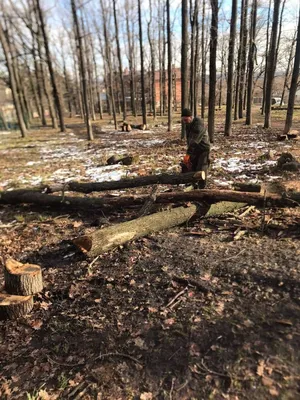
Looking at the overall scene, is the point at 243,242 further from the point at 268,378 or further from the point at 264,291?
the point at 268,378

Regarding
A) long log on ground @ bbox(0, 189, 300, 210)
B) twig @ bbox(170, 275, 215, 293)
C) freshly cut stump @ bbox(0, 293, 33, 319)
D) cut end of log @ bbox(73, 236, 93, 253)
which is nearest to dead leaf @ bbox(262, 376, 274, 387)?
twig @ bbox(170, 275, 215, 293)

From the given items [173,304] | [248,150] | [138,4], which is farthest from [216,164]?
[138,4]

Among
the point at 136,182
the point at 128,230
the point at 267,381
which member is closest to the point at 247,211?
the point at 128,230

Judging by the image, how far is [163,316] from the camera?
3605 millimetres

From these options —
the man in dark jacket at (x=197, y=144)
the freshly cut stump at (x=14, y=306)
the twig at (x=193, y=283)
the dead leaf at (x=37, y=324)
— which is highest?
the man in dark jacket at (x=197, y=144)

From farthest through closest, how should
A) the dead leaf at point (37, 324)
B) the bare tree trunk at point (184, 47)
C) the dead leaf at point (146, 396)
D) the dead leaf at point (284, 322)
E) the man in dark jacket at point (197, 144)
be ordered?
the bare tree trunk at point (184, 47) < the man in dark jacket at point (197, 144) < the dead leaf at point (37, 324) < the dead leaf at point (284, 322) < the dead leaf at point (146, 396)

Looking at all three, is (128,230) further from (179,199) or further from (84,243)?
(179,199)

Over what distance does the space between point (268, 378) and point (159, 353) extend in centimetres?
106

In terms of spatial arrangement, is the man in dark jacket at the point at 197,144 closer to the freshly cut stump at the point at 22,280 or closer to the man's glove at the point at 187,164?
the man's glove at the point at 187,164

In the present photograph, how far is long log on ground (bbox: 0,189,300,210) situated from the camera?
5922 millimetres

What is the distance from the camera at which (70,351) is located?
334 centimetres

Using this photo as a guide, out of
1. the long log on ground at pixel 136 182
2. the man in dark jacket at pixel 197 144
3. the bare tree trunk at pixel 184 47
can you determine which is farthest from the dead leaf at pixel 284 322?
the bare tree trunk at pixel 184 47

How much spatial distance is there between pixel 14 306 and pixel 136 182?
417cm

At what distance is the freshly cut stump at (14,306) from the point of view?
155 inches
